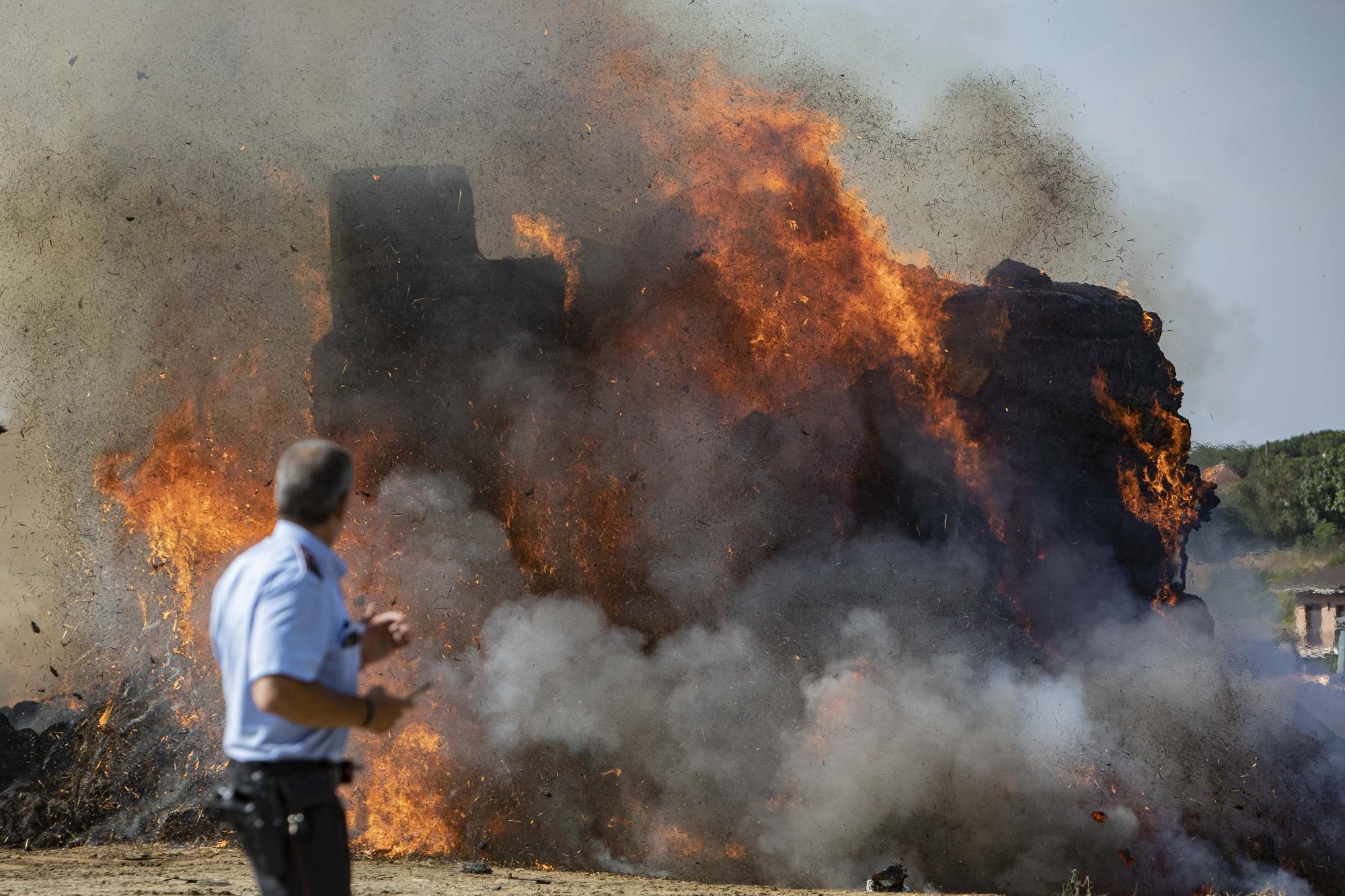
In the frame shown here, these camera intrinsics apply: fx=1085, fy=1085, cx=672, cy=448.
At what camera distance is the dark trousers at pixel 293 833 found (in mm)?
2719

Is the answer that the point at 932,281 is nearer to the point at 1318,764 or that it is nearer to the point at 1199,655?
the point at 1199,655

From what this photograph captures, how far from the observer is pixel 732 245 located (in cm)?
1202

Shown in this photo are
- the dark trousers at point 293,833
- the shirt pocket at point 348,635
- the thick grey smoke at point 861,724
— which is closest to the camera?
the dark trousers at point 293,833

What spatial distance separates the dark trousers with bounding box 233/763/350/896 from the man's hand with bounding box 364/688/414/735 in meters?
0.18

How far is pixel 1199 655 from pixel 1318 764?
4.59 feet

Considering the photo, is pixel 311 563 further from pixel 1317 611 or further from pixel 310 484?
pixel 1317 611

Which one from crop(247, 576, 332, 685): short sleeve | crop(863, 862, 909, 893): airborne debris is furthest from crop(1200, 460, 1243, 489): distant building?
crop(247, 576, 332, 685): short sleeve

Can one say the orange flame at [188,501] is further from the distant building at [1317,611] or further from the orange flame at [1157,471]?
the distant building at [1317,611]

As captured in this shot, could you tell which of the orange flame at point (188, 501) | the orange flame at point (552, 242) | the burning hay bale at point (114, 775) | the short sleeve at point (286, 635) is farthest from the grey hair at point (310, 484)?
the orange flame at point (552, 242)

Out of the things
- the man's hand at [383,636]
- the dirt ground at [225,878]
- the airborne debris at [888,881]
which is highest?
the man's hand at [383,636]

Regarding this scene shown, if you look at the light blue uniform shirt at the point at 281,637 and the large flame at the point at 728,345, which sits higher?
the large flame at the point at 728,345

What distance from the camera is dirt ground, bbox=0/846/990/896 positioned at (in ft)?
24.4

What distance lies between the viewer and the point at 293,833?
2732mm

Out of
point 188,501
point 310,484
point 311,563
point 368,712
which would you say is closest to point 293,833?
point 368,712
